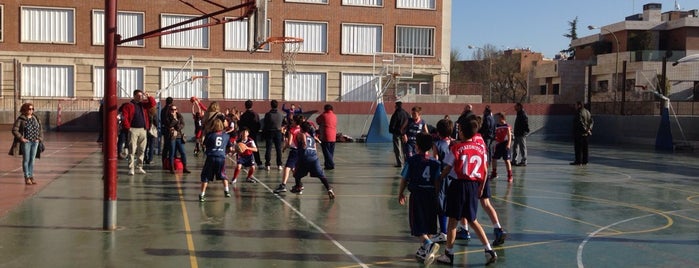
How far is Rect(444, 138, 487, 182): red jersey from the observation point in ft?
25.1

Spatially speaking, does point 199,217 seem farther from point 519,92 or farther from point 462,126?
point 519,92

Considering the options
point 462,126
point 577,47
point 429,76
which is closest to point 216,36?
point 429,76

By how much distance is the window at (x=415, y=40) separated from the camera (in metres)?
44.6

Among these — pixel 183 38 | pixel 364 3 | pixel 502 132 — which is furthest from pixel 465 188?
pixel 364 3

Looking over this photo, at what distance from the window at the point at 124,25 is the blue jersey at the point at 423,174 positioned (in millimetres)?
Result: 35256

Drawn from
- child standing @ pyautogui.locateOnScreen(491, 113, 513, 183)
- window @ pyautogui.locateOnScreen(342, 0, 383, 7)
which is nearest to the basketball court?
child standing @ pyautogui.locateOnScreen(491, 113, 513, 183)

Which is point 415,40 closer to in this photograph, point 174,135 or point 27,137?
point 174,135

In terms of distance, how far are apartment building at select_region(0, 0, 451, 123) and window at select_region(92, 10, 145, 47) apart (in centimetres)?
6

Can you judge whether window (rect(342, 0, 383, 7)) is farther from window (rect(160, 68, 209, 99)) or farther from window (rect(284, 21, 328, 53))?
window (rect(160, 68, 209, 99))

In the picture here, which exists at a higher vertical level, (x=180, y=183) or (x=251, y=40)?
(x=251, y=40)

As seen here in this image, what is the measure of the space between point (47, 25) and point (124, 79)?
5265 mm

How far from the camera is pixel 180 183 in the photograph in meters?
13.9

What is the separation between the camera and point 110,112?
8.87 meters

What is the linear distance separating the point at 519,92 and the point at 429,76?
40819 mm
